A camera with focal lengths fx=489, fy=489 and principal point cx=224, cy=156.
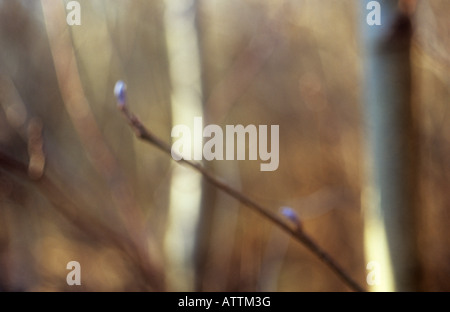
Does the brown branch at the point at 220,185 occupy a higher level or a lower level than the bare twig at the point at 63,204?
lower

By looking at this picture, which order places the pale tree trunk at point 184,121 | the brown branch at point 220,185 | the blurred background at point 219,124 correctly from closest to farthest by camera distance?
1. the brown branch at point 220,185
2. the pale tree trunk at point 184,121
3. the blurred background at point 219,124

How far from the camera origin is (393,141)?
38 cm

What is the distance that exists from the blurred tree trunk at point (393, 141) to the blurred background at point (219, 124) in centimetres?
116

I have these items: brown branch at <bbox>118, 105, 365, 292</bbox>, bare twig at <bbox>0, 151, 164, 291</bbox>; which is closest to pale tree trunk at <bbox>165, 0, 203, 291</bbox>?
bare twig at <bbox>0, 151, 164, 291</bbox>

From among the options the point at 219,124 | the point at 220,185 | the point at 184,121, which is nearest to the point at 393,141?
the point at 220,185

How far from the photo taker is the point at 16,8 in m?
2.74

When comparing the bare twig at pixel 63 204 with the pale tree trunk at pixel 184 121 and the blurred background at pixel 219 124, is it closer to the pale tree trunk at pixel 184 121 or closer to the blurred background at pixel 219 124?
the pale tree trunk at pixel 184 121

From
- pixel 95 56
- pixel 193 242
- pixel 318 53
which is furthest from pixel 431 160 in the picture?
pixel 95 56

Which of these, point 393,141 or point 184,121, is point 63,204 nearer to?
point 393,141

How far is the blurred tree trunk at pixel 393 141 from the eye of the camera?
0.38 m

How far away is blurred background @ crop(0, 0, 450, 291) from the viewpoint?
193cm

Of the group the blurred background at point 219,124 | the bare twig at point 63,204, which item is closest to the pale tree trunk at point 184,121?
the blurred background at point 219,124

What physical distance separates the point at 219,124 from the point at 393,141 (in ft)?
5.09

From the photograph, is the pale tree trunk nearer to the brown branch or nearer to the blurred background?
the blurred background
